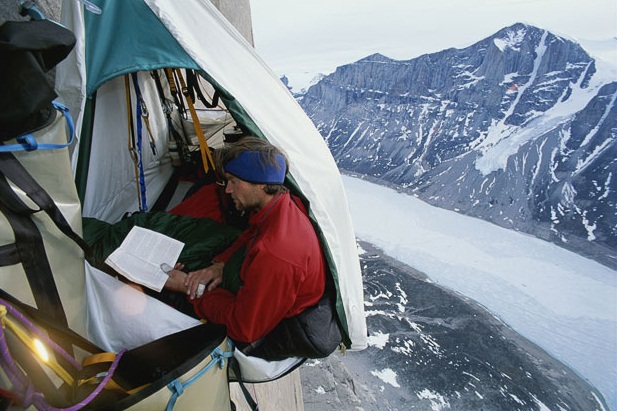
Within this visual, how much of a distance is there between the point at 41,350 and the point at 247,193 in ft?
3.79

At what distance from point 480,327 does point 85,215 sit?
136ft

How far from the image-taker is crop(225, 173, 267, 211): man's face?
2.08m

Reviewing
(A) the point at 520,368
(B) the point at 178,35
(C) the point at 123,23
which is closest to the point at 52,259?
(B) the point at 178,35

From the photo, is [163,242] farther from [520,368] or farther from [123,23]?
[520,368]

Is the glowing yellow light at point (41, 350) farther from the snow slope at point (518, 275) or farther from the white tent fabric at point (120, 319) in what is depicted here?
the snow slope at point (518, 275)

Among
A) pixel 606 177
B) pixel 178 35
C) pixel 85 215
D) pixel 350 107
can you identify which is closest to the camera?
pixel 178 35

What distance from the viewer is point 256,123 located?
2.07 m

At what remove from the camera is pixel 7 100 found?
1.11 meters

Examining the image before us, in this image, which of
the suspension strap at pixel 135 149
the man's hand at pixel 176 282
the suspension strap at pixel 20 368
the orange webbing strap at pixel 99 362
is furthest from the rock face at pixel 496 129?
the suspension strap at pixel 20 368

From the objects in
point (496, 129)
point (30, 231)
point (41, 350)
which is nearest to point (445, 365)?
point (41, 350)

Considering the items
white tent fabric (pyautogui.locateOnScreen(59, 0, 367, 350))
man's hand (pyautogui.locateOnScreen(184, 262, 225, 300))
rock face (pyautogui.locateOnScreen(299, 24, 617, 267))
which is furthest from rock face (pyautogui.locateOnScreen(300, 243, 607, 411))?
rock face (pyautogui.locateOnScreen(299, 24, 617, 267))

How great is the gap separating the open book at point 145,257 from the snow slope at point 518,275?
42.4 meters

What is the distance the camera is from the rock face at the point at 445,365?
96.3ft

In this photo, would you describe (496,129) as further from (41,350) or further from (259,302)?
(41,350)
